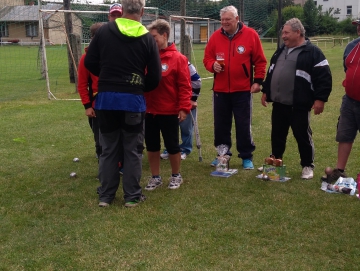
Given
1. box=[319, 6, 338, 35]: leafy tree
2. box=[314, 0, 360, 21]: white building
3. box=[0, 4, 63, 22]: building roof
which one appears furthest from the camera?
box=[314, 0, 360, 21]: white building

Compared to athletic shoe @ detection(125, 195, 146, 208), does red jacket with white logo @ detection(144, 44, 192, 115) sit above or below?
above

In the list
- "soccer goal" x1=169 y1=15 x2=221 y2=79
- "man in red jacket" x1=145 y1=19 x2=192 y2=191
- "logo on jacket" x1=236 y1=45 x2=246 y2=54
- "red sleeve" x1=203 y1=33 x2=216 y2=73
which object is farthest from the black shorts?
"soccer goal" x1=169 y1=15 x2=221 y2=79

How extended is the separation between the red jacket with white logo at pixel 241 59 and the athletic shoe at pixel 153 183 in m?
1.46

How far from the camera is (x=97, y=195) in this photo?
494 centimetres

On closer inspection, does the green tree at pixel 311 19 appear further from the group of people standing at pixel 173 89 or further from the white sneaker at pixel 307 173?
the white sneaker at pixel 307 173

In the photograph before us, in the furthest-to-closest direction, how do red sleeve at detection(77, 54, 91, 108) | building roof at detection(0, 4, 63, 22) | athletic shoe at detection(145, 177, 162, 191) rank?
1. building roof at detection(0, 4, 63, 22)
2. athletic shoe at detection(145, 177, 162, 191)
3. red sleeve at detection(77, 54, 91, 108)

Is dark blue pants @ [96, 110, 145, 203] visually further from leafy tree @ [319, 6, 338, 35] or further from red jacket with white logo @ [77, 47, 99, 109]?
leafy tree @ [319, 6, 338, 35]

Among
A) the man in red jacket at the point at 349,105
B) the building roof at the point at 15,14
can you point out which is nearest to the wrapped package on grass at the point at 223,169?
the man in red jacket at the point at 349,105

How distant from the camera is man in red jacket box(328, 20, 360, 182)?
4.77 m

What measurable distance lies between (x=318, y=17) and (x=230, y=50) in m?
37.1

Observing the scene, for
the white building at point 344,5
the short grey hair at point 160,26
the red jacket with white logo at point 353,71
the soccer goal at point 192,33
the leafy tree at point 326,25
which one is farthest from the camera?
the white building at point 344,5

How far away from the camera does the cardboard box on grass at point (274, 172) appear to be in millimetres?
5387

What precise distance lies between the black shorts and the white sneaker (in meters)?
1.57

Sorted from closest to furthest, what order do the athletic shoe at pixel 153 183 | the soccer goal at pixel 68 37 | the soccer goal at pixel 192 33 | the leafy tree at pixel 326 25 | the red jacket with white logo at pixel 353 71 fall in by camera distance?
the red jacket with white logo at pixel 353 71, the athletic shoe at pixel 153 183, the soccer goal at pixel 68 37, the soccer goal at pixel 192 33, the leafy tree at pixel 326 25
